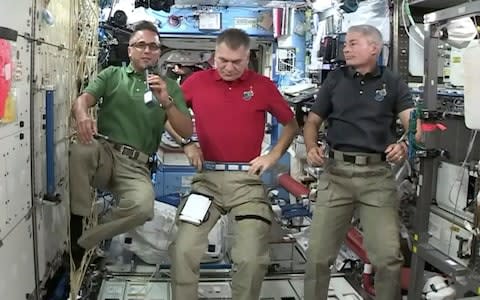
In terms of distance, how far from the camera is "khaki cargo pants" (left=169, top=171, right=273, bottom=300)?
3305mm

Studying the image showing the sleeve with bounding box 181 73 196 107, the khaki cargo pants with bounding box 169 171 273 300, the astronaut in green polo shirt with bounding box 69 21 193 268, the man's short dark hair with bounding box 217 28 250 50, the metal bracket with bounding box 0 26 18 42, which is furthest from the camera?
the sleeve with bounding box 181 73 196 107

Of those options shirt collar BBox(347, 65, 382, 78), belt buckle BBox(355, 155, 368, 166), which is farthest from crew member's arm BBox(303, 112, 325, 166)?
shirt collar BBox(347, 65, 382, 78)

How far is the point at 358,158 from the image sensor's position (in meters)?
3.64

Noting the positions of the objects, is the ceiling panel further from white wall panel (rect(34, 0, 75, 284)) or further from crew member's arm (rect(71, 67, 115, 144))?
crew member's arm (rect(71, 67, 115, 144))

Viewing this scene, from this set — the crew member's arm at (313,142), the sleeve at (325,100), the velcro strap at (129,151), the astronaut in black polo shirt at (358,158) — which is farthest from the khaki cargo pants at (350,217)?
the velcro strap at (129,151)

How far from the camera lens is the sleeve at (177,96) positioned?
363 cm

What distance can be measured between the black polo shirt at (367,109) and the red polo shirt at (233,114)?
360mm

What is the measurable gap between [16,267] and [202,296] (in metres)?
1.55

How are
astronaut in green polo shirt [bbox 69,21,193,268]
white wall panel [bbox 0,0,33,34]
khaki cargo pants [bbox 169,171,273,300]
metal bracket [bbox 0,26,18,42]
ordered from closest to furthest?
metal bracket [bbox 0,26,18,42] < white wall panel [bbox 0,0,33,34] < khaki cargo pants [bbox 169,171,273,300] < astronaut in green polo shirt [bbox 69,21,193,268]

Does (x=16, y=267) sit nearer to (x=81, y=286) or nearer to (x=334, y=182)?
(x=81, y=286)

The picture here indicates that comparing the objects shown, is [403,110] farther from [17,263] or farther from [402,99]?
[17,263]

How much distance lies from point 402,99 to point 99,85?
6.73 feet

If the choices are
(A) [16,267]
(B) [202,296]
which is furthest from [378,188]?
(A) [16,267]

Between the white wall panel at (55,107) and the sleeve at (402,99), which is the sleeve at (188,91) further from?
the sleeve at (402,99)
